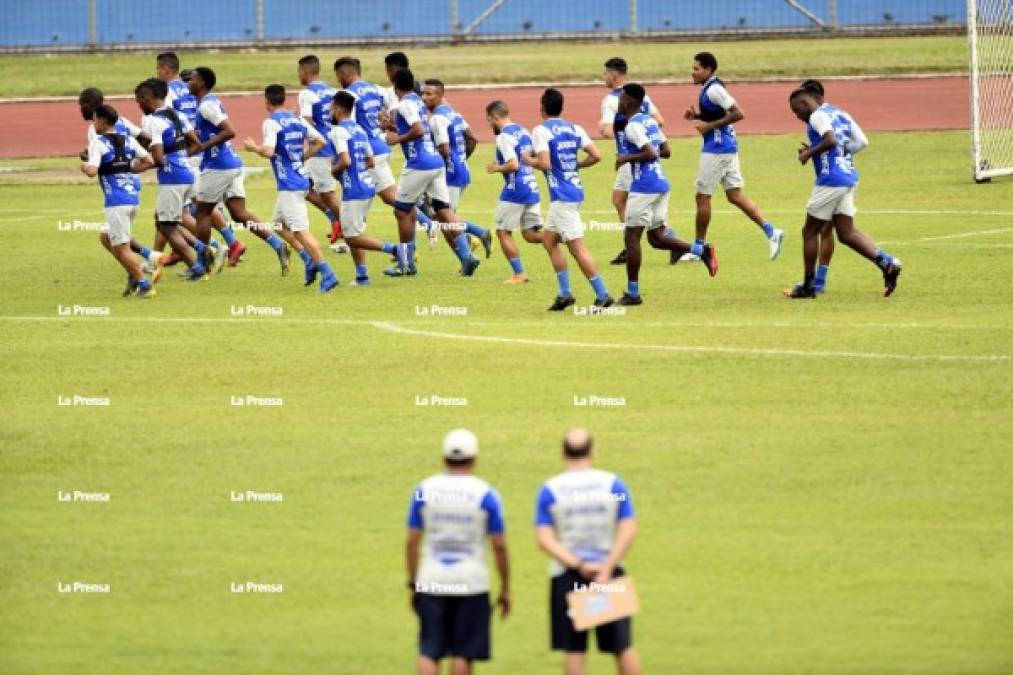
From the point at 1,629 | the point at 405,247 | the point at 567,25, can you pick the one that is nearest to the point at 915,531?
the point at 1,629

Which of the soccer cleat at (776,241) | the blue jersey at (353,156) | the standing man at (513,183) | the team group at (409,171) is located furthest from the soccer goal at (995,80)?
the blue jersey at (353,156)

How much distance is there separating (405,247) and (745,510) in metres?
12.0

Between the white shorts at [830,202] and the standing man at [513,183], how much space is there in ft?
10.6

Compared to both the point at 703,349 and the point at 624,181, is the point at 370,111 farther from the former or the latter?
the point at 703,349

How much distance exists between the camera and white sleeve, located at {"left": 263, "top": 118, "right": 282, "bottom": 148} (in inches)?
1027

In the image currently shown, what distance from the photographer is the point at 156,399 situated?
66.0 ft

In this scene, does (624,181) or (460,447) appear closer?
(460,447)

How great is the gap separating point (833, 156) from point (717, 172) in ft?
12.5

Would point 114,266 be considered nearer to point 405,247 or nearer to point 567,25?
point 405,247

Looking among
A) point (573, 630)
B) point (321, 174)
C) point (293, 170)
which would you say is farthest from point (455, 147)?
point (573, 630)

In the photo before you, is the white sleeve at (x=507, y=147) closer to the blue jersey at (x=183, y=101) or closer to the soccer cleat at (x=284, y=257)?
the soccer cleat at (x=284, y=257)

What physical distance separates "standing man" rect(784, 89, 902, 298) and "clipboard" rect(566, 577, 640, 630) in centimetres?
1305

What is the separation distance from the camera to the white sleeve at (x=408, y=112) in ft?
87.8

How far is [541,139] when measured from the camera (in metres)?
23.5
